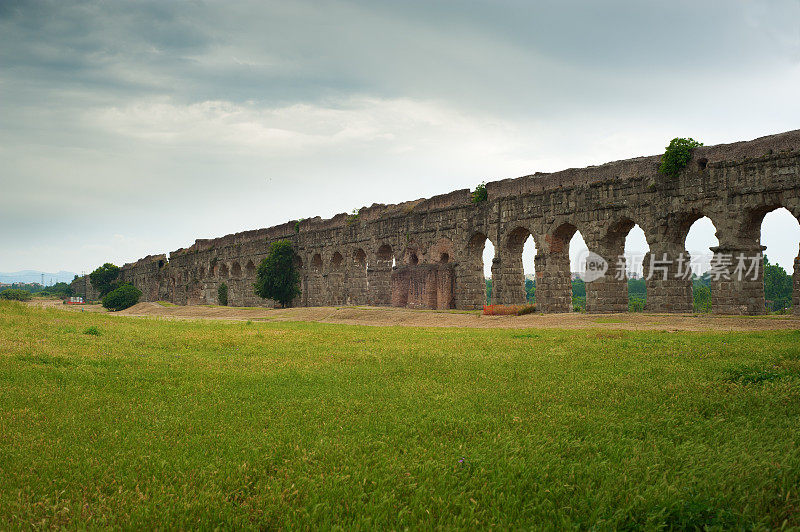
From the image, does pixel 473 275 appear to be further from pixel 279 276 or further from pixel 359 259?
pixel 279 276

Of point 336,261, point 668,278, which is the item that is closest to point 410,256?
point 336,261

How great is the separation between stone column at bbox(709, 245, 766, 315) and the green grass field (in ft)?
34.2

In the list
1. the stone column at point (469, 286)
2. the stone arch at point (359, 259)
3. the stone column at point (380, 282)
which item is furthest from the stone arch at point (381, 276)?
the stone column at point (469, 286)

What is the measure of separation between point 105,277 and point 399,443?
6415 cm

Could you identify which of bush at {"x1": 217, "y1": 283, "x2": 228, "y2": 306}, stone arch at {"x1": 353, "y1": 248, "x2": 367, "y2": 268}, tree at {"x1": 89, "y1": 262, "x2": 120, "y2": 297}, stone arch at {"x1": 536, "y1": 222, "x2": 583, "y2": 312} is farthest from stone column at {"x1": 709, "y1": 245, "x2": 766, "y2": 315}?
tree at {"x1": 89, "y1": 262, "x2": 120, "y2": 297}

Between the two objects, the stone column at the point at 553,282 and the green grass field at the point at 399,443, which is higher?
the stone column at the point at 553,282

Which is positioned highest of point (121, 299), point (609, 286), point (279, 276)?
point (279, 276)

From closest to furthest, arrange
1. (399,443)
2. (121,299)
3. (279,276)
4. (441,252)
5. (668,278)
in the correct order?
1. (399,443)
2. (668,278)
3. (441,252)
4. (279,276)
5. (121,299)

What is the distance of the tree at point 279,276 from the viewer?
→ 33.4 m

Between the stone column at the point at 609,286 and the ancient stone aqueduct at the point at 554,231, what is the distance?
40 mm

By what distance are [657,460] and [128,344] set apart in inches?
309

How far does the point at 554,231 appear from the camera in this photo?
20625mm

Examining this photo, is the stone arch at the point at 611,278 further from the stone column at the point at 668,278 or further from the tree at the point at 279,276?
the tree at the point at 279,276

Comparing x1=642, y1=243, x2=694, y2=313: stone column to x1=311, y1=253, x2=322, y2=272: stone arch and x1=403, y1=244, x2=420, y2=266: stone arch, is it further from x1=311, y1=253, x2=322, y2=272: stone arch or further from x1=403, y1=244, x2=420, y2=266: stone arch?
x1=311, y1=253, x2=322, y2=272: stone arch
